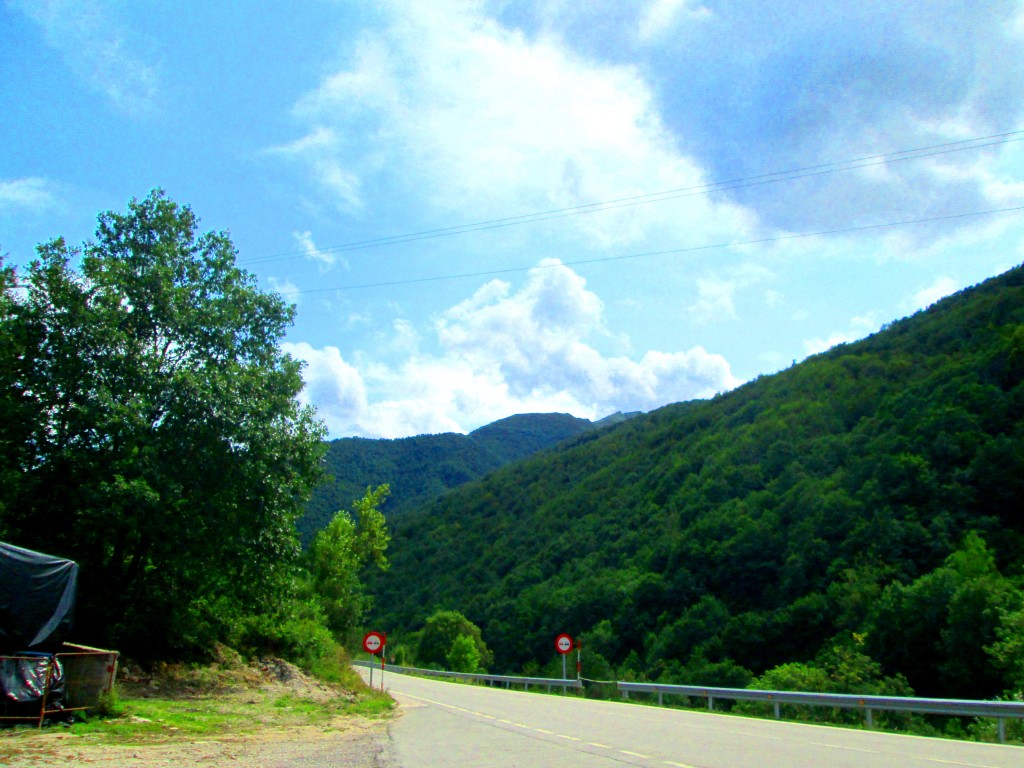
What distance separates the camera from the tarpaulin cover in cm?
1342

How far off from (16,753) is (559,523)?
89.8 m

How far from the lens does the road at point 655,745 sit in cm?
1020

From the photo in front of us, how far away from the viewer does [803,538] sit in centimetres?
5825

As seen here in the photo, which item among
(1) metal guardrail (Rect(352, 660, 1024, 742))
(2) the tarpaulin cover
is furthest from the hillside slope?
(2) the tarpaulin cover

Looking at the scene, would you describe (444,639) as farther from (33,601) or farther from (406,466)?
(406,466)

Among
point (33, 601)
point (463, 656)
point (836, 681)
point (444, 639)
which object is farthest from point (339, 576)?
point (444, 639)

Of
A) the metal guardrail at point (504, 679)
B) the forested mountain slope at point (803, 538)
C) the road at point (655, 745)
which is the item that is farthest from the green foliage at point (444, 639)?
the road at point (655, 745)

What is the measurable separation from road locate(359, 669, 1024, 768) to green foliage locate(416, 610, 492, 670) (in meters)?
56.9

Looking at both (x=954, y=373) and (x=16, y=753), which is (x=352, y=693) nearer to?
(x=16, y=753)

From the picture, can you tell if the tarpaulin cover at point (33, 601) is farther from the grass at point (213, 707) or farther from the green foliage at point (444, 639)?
the green foliage at point (444, 639)

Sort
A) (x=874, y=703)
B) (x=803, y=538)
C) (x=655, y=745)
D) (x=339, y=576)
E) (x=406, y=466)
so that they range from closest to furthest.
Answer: (x=655, y=745) < (x=874, y=703) < (x=339, y=576) < (x=803, y=538) < (x=406, y=466)

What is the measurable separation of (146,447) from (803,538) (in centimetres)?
5121

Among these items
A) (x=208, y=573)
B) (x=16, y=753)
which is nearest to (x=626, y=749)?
(x=16, y=753)

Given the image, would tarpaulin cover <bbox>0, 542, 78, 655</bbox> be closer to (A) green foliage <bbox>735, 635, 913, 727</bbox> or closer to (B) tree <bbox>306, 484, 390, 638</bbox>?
(A) green foliage <bbox>735, 635, 913, 727</bbox>
